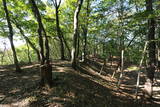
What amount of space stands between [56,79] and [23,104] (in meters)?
2.38

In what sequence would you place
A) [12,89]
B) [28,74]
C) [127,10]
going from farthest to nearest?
[127,10] < [28,74] < [12,89]

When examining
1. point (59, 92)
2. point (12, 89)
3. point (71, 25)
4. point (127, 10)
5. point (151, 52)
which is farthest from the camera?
point (71, 25)

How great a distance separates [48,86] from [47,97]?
0.79m

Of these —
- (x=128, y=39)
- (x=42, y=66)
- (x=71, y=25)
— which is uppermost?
(x=71, y=25)

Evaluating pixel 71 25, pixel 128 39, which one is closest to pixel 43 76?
pixel 128 39

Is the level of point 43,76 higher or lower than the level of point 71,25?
lower

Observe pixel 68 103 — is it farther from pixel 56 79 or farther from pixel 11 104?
pixel 11 104

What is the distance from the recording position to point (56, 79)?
26.2 feet

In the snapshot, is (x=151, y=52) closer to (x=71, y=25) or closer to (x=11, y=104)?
(x=11, y=104)

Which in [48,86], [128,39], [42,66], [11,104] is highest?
[128,39]

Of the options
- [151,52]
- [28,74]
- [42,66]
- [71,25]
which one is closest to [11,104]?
[42,66]

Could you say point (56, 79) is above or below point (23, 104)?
above

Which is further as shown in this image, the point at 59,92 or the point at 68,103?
the point at 59,92

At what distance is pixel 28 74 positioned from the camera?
10055mm
